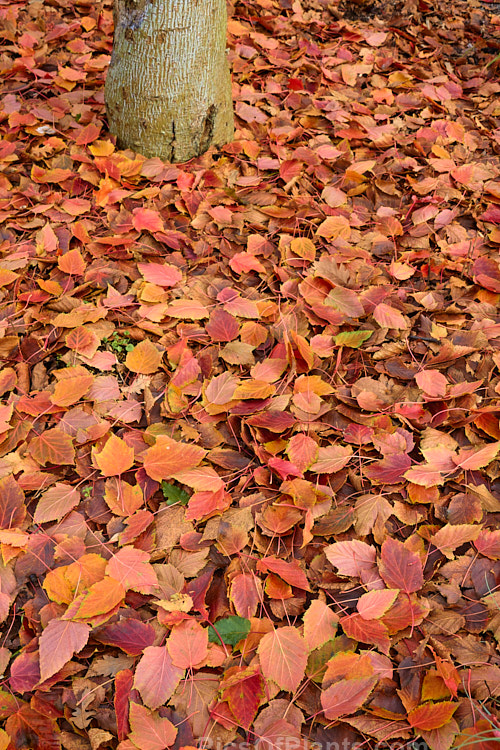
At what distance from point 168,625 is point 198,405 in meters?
0.58

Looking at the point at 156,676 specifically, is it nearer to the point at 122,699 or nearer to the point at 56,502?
the point at 122,699

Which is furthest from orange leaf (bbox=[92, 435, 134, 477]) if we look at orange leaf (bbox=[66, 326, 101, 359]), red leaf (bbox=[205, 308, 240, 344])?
red leaf (bbox=[205, 308, 240, 344])

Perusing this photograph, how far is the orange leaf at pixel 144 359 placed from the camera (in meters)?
1.58

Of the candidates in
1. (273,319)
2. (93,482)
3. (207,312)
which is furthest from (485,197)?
(93,482)

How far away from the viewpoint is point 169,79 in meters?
1.95

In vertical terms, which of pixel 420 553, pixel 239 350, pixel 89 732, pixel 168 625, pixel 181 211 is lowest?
pixel 89 732

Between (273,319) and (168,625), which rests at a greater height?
(273,319)

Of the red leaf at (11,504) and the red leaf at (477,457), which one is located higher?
the red leaf at (477,457)

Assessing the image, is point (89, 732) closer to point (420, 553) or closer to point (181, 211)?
point (420, 553)

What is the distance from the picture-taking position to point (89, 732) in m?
1.05

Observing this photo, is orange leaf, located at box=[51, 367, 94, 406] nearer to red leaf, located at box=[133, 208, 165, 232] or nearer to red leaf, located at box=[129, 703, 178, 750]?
red leaf, located at box=[133, 208, 165, 232]

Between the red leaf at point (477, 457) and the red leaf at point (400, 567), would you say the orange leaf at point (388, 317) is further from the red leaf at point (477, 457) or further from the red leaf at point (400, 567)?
the red leaf at point (400, 567)

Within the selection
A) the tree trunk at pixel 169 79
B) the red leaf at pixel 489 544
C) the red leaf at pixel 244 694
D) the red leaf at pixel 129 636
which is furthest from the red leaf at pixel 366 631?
the tree trunk at pixel 169 79

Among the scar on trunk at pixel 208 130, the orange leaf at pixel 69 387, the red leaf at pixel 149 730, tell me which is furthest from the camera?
the scar on trunk at pixel 208 130
